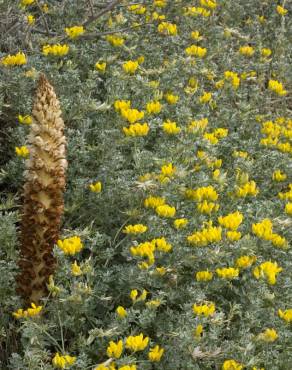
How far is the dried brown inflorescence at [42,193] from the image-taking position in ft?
8.97

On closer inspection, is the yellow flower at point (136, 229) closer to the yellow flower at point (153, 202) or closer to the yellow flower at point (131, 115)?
the yellow flower at point (153, 202)

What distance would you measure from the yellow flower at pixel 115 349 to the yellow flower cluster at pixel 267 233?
3.45 feet

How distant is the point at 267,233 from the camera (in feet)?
11.4

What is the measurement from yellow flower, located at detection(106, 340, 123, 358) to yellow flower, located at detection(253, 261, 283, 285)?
32.4 inches

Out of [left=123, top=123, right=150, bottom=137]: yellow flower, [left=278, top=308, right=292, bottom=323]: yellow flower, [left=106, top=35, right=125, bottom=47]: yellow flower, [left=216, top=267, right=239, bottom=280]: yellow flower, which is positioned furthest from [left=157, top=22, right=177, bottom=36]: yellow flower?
[left=278, top=308, right=292, bottom=323]: yellow flower

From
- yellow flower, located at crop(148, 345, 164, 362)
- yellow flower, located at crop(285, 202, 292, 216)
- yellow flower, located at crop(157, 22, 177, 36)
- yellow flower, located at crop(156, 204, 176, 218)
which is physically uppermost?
yellow flower, located at crop(157, 22, 177, 36)

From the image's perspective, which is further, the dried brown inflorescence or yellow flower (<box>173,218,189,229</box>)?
yellow flower (<box>173,218,189,229</box>)

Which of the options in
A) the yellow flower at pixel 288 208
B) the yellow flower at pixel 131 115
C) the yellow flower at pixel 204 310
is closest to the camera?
the yellow flower at pixel 204 310

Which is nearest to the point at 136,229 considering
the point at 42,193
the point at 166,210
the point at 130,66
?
the point at 166,210

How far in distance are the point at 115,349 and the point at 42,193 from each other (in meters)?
0.68

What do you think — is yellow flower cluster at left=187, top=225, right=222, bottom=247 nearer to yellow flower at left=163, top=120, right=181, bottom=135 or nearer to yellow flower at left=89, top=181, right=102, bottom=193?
yellow flower at left=89, top=181, right=102, bottom=193

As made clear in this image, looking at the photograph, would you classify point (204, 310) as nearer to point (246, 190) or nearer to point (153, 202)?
point (153, 202)

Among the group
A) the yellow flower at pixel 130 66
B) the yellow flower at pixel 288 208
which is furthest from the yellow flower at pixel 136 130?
the yellow flower at pixel 288 208

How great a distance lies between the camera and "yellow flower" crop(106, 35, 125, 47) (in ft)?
15.9
